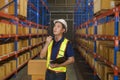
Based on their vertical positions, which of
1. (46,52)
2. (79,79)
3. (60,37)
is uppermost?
(60,37)

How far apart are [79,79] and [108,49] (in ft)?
7.87

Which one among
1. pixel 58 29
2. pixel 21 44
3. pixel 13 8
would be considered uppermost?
pixel 13 8

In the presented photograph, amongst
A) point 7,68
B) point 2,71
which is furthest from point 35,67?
point 7,68

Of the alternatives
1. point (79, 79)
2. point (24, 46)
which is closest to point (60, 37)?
point (79, 79)

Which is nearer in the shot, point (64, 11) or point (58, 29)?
point (58, 29)

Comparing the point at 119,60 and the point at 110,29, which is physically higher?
the point at 110,29

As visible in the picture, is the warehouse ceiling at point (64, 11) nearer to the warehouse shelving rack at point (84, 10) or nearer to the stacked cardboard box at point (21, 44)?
the warehouse shelving rack at point (84, 10)

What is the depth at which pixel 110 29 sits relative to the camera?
17.7 ft

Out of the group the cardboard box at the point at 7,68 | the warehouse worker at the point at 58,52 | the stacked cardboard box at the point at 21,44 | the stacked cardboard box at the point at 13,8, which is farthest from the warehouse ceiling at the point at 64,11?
the warehouse worker at the point at 58,52

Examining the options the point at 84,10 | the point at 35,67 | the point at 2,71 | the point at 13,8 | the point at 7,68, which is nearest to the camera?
the point at 35,67

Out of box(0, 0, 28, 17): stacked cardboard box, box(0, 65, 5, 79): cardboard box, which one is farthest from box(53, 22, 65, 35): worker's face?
box(0, 0, 28, 17): stacked cardboard box

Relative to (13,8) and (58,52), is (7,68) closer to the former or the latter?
(13,8)

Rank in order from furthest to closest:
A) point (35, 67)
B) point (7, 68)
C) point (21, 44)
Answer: point (21, 44)
point (7, 68)
point (35, 67)

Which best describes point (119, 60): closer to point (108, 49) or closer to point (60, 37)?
point (108, 49)
